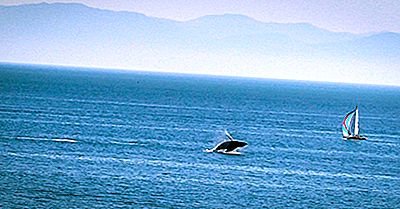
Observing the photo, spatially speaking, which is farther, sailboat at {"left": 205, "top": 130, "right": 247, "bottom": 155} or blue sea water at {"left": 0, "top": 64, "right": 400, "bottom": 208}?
sailboat at {"left": 205, "top": 130, "right": 247, "bottom": 155}

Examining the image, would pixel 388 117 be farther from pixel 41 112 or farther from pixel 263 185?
pixel 263 185

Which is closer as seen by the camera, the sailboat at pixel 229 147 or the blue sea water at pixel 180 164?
the blue sea water at pixel 180 164

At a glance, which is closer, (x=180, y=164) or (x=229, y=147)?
(x=180, y=164)

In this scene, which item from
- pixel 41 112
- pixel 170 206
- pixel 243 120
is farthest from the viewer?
pixel 243 120

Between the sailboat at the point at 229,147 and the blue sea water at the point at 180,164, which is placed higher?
the sailboat at the point at 229,147

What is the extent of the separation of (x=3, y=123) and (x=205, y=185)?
5056 cm

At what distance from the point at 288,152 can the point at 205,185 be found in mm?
27612

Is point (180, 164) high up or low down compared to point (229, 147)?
down

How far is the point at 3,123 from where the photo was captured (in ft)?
358

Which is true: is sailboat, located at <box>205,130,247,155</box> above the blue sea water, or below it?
above

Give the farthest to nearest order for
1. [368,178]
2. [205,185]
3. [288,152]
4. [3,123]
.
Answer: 1. [3,123]
2. [288,152]
3. [368,178]
4. [205,185]

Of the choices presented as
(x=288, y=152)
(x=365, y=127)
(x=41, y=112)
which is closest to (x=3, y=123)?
(x=41, y=112)

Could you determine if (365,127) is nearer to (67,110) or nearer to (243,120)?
(243,120)

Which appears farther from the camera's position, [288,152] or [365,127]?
[365,127]
